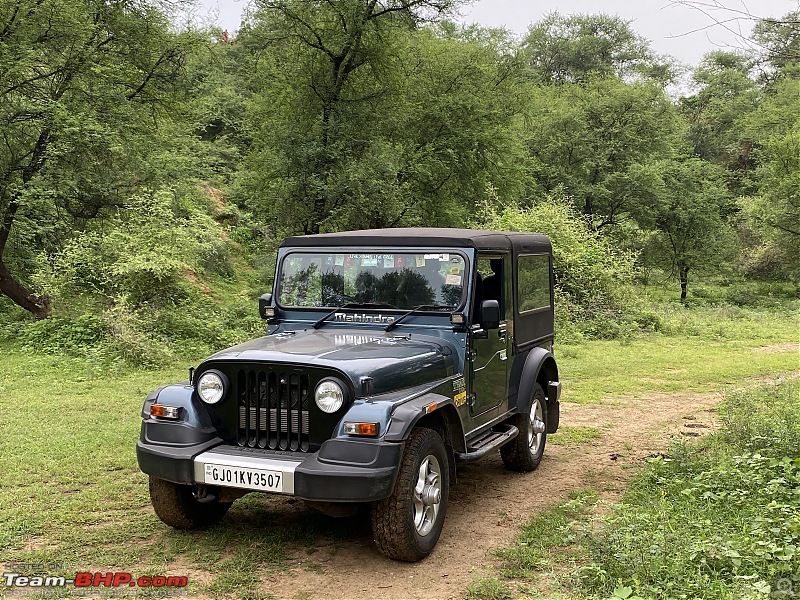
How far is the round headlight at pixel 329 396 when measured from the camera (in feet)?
14.9

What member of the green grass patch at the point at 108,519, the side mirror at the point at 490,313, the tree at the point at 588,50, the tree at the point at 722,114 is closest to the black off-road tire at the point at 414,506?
the green grass patch at the point at 108,519

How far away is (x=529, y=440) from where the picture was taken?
6.87 meters

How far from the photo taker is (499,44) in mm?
27109

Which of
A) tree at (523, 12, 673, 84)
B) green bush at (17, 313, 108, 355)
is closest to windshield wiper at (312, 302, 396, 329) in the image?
green bush at (17, 313, 108, 355)

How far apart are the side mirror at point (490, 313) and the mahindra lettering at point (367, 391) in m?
0.01

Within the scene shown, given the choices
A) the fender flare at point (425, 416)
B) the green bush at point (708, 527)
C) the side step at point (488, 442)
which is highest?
the fender flare at point (425, 416)

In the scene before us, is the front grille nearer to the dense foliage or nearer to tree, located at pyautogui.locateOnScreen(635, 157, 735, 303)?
the dense foliage

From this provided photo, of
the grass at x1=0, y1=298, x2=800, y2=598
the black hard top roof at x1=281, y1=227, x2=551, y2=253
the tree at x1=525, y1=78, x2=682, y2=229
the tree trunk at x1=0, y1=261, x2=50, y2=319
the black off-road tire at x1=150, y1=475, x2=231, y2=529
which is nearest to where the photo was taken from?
the grass at x1=0, y1=298, x2=800, y2=598

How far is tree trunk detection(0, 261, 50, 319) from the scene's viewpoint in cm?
1494

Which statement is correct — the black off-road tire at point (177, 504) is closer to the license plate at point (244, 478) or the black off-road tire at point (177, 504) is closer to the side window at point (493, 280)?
the license plate at point (244, 478)

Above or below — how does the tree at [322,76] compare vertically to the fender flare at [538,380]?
above

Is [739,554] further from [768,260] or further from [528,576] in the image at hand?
[768,260]

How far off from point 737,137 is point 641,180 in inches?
468

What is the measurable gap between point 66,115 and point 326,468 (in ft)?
39.3
